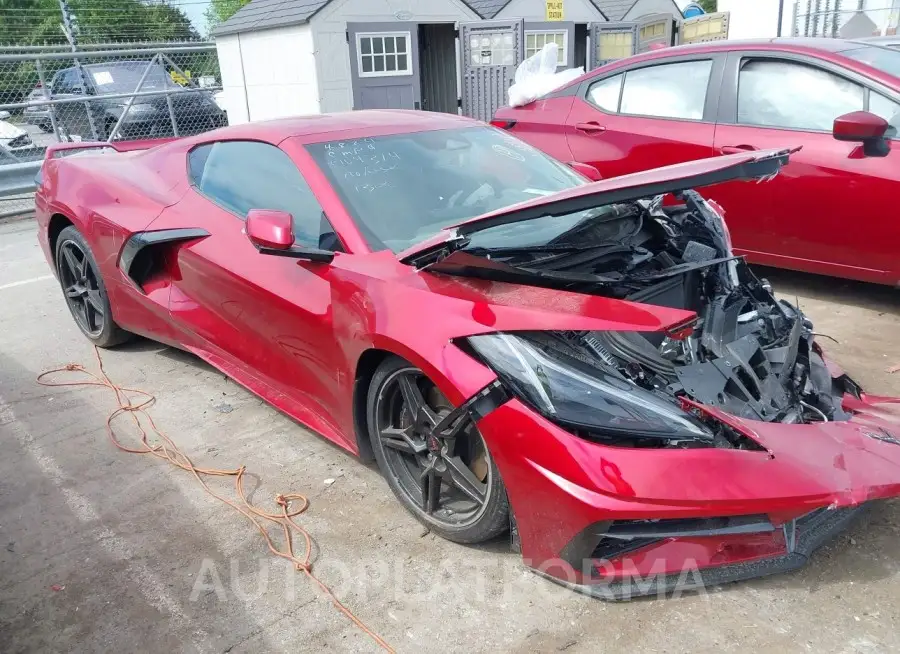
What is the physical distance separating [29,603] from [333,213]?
5.54ft

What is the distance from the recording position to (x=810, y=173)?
419 centimetres

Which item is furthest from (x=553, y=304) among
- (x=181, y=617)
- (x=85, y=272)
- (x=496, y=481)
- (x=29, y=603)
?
(x=85, y=272)

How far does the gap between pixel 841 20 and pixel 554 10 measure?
5.77 meters

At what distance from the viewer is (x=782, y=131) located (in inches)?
172

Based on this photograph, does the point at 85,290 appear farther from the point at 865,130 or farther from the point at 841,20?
the point at 841,20

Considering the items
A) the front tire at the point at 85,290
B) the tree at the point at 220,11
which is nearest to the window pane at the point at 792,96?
the front tire at the point at 85,290

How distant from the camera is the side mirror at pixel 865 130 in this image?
379 cm

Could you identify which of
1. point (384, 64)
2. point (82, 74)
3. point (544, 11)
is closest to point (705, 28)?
point (544, 11)

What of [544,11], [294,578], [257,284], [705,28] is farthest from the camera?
[705,28]

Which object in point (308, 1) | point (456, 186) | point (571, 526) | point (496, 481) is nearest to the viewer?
point (571, 526)

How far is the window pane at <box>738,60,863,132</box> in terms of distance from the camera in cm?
420

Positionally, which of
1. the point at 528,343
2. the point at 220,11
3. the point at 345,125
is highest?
the point at 220,11

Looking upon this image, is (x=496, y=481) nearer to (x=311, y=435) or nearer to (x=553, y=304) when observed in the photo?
(x=553, y=304)

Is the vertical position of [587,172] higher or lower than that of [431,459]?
higher
